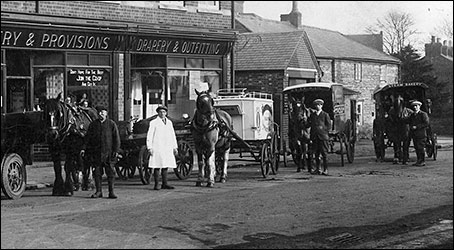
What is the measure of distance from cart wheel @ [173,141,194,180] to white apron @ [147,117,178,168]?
153cm

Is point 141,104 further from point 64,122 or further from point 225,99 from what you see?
point 64,122

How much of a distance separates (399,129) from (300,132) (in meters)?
2.19

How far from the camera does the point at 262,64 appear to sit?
13.8 metres

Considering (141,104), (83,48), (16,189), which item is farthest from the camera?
(141,104)

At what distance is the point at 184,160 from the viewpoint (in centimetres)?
1220

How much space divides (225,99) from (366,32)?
6819 millimetres

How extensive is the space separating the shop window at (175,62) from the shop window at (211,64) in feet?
2.53

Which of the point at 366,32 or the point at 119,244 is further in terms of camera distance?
the point at 366,32

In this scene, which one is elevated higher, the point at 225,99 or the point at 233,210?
the point at 225,99

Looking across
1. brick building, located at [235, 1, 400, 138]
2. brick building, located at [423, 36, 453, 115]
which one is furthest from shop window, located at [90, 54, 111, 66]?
brick building, located at [423, 36, 453, 115]

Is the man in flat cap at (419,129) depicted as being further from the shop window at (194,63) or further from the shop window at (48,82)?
the shop window at (194,63)

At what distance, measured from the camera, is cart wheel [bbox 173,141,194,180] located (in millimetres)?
11961

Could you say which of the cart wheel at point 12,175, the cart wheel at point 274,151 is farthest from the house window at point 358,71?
the cart wheel at point 274,151

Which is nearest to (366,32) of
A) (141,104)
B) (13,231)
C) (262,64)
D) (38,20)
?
(13,231)
